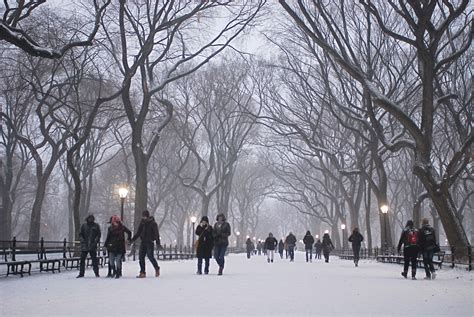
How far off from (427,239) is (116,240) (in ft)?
26.5

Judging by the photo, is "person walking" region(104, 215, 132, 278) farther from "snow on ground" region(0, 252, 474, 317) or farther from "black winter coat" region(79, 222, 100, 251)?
"snow on ground" region(0, 252, 474, 317)

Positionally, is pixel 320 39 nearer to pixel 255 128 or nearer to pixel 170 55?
pixel 170 55

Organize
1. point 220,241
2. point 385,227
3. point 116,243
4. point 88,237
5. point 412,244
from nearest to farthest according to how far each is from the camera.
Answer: point 116,243 → point 412,244 → point 88,237 → point 220,241 → point 385,227

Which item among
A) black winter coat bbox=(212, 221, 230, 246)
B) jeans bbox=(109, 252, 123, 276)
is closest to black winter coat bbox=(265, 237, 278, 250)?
black winter coat bbox=(212, 221, 230, 246)

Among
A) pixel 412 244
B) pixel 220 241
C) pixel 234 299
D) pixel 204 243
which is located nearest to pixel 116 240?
pixel 204 243

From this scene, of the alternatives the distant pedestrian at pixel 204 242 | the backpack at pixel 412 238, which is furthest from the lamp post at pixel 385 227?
the distant pedestrian at pixel 204 242

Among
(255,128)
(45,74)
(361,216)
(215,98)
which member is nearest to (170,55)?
(45,74)

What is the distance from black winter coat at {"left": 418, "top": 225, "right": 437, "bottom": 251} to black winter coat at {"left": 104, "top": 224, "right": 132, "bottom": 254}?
7580 mm

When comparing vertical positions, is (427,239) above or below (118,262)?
above

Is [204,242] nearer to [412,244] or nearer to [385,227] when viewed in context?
[412,244]

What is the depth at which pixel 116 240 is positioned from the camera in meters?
14.3

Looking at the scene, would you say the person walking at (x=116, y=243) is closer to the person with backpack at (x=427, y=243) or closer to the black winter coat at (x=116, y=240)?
the black winter coat at (x=116, y=240)

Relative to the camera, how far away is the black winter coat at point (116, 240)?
14.2 m

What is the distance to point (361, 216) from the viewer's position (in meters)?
74.6
